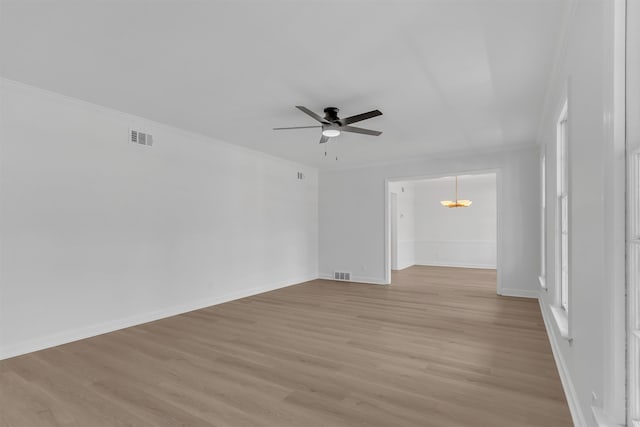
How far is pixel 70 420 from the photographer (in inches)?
86.7

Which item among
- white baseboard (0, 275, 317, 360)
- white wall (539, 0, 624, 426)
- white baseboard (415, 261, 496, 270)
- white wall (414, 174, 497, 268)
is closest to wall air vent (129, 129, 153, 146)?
white baseboard (0, 275, 317, 360)

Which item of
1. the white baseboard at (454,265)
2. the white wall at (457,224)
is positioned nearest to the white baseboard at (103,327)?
the white baseboard at (454,265)

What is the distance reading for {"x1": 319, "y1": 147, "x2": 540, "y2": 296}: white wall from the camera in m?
5.92

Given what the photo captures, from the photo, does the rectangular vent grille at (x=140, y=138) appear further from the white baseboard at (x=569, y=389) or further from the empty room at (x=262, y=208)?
the white baseboard at (x=569, y=389)

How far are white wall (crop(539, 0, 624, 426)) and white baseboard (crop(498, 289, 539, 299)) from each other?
378 cm

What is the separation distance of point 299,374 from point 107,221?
9.94ft

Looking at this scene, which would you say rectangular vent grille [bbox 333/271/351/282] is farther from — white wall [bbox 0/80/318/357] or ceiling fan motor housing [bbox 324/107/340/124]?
ceiling fan motor housing [bbox 324/107/340/124]

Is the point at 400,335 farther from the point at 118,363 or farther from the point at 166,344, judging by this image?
the point at 118,363

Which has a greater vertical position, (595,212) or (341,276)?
(595,212)

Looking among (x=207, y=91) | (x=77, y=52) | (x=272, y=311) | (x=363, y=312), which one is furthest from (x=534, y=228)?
(x=77, y=52)

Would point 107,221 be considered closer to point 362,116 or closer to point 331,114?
point 331,114

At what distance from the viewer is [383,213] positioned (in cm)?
734

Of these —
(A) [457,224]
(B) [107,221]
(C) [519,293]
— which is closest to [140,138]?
(B) [107,221]

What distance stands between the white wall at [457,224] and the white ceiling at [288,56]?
5.90m
